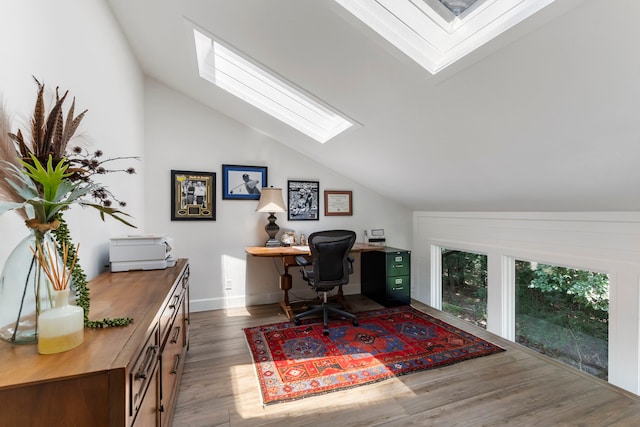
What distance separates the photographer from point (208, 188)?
3.39 meters

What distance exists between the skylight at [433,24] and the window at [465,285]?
245cm

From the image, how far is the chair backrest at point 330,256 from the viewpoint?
9.24 feet

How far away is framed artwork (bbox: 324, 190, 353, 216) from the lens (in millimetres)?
3951

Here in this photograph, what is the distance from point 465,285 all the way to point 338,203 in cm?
192

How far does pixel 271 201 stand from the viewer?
3.33 m

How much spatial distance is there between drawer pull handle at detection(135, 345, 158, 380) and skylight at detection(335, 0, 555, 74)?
1773 mm

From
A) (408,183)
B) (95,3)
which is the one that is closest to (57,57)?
(95,3)

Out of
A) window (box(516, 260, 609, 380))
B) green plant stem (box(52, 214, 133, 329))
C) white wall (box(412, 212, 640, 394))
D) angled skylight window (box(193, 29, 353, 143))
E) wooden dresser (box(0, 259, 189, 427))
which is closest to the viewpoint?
wooden dresser (box(0, 259, 189, 427))

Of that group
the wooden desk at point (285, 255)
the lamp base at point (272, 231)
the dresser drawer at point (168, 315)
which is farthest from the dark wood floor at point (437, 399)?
the lamp base at point (272, 231)

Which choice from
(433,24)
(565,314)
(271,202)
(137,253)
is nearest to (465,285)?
(565,314)

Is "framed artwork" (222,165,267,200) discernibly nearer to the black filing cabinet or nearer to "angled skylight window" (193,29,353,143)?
"angled skylight window" (193,29,353,143)

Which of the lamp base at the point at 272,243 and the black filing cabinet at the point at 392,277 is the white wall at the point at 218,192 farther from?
the black filing cabinet at the point at 392,277

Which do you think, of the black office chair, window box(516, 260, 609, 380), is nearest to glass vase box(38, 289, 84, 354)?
the black office chair

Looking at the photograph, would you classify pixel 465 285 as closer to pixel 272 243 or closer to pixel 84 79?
pixel 272 243
